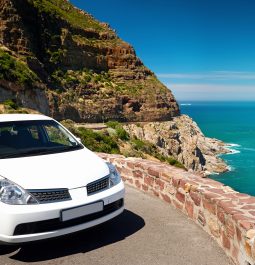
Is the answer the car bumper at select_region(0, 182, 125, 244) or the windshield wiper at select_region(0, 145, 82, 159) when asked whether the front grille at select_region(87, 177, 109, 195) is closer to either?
the car bumper at select_region(0, 182, 125, 244)

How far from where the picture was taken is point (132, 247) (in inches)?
183

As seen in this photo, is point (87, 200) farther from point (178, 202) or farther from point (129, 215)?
point (178, 202)

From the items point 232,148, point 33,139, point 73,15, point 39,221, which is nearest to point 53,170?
point 39,221

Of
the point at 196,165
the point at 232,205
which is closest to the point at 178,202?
the point at 232,205

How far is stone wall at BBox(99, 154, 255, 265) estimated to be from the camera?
3.95 meters

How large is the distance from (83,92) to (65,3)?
115 feet

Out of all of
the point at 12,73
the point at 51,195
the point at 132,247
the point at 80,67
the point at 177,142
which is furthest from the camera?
the point at 80,67

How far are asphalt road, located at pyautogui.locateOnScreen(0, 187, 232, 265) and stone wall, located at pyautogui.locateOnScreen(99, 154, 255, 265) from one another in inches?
8.2

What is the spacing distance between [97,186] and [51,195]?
2.22 feet

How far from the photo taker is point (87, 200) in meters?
4.29

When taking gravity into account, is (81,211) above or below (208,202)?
above

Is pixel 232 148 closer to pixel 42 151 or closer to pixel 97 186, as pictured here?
pixel 42 151

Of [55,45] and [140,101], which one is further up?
[55,45]

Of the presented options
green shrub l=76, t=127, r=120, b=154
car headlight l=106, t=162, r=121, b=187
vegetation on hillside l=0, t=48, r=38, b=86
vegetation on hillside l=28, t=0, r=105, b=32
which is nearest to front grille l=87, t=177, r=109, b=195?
car headlight l=106, t=162, r=121, b=187
